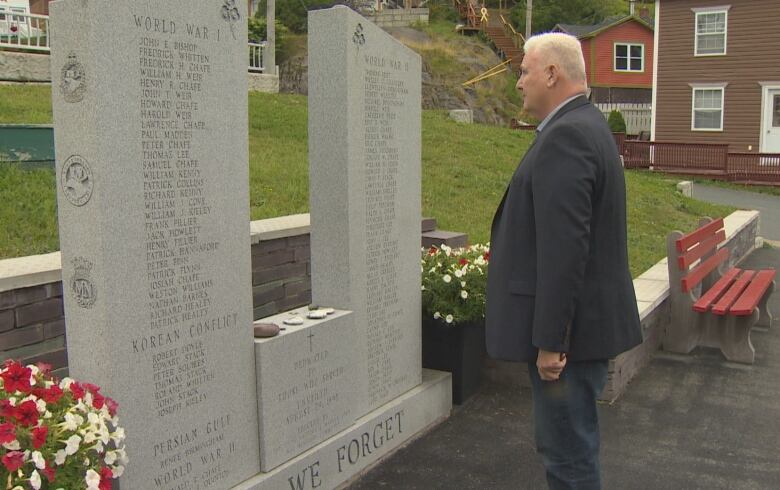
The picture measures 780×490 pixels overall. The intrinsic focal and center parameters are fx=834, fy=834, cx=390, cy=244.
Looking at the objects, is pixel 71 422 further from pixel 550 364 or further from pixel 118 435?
pixel 550 364

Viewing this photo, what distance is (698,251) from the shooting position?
272 inches

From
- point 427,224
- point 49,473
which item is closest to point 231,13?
point 49,473

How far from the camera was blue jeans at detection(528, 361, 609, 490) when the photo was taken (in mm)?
3148

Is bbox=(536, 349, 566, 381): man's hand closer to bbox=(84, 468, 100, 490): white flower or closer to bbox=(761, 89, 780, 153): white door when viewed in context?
bbox=(84, 468, 100, 490): white flower

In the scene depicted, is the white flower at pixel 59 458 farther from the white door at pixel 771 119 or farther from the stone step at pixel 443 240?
the white door at pixel 771 119

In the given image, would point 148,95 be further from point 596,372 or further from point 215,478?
point 596,372

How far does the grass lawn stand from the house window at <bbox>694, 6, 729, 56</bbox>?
12.7 m

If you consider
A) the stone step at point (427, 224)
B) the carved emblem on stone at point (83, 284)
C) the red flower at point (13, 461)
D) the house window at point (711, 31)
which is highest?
the house window at point (711, 31)

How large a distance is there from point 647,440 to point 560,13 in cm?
4764

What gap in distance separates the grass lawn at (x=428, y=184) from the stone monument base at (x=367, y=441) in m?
2.67

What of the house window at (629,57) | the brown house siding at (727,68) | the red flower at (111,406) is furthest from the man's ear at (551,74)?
the house window at (629,57)

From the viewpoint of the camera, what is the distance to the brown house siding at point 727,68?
88.0 feet

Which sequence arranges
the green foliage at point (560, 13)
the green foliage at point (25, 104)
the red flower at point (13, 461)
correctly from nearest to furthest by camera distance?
the red flower at point (13, 461)
the green foliage at point (25, 104)
the green foliage at point (560, 13)

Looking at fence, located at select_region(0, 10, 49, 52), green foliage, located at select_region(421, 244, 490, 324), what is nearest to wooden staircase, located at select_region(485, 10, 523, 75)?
fence, located at select_region(0, 10, 49, 52)
